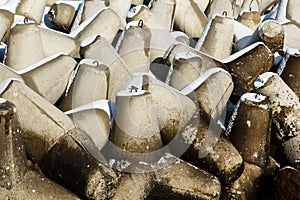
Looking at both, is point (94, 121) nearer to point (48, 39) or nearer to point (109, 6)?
point (48, 39)

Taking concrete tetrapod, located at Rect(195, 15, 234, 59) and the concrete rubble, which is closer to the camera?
the concrete rubble

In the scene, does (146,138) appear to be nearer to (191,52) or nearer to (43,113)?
(43,113)

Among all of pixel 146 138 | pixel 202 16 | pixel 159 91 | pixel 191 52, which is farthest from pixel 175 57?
pixel 202 16

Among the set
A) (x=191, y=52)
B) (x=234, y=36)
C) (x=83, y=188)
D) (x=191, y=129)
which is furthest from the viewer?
(x=234, y=36)

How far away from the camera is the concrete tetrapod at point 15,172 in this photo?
1.16 m

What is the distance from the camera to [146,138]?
1.29m

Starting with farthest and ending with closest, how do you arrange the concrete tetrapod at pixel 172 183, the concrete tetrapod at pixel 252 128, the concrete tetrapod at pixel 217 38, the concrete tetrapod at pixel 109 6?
the concrete tetrapod at pixel 109 6
the concrete tetrapod at pixel 217 38
the concrete tetrapod at pixel 252 128
the concrete tetrapod at pixel 172 183

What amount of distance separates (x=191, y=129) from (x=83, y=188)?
29 cm

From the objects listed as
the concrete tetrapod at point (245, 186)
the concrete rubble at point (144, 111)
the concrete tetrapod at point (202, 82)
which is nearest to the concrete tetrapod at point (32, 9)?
the concrete rubble at point (144, 111)

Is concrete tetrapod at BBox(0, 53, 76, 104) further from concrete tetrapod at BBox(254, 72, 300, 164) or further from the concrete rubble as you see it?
concrete tetrapod at BBox(254, 72, 300, 164)

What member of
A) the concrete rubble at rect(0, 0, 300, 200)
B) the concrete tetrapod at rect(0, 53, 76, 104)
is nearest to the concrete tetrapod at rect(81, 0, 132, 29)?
the concrete rubble at rect(0, 0, 300, 200)

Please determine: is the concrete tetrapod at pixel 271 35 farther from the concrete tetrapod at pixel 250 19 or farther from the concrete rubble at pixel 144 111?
the concrete tetrapod at pixel 250 19

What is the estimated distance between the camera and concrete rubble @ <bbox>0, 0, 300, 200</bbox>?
1241 millimetres

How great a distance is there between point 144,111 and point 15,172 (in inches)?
11.6
